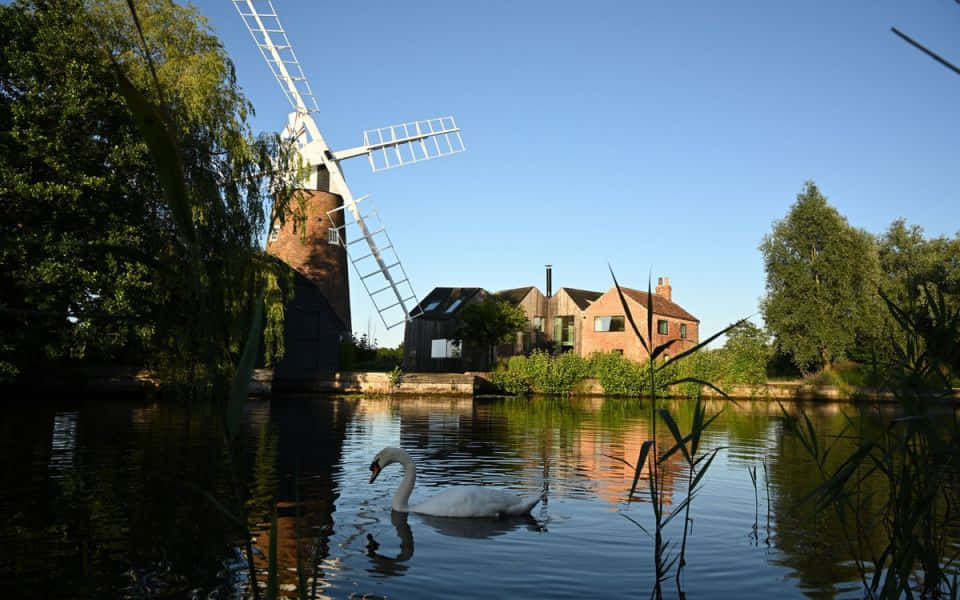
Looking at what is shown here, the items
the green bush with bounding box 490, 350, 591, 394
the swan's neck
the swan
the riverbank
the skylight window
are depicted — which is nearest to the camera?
the swan

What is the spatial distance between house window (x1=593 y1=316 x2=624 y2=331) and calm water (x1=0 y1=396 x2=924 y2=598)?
3828cm

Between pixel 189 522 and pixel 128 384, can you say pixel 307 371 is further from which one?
pixel 189 522

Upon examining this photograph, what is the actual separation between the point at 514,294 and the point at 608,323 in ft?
31.2

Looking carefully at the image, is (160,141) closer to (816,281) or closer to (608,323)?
(608,323)

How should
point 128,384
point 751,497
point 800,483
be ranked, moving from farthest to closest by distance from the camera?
point 128,384
point 800,483
point 751,497

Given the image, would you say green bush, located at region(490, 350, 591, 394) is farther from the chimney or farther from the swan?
the swan

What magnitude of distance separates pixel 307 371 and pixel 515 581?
34.7 metres

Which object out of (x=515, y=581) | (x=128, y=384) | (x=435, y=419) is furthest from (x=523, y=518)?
(x=128, y=384)

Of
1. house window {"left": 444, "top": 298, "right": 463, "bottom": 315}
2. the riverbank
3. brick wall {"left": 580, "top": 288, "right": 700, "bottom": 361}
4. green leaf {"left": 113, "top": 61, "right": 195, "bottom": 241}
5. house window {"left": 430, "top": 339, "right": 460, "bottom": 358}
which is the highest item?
house window {"left": 444, "top": 298, "right": 463, "bottom": 315}

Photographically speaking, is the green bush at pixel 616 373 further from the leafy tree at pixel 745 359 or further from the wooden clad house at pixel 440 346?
the wooden clad house at pixel 440 346

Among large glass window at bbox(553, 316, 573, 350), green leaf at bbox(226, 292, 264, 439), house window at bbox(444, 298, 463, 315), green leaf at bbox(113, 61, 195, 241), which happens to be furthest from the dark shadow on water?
large glass window at bbox(553, 316, 573, 350)

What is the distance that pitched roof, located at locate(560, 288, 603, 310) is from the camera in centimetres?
5885

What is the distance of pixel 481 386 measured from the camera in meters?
43.4

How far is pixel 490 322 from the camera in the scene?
50688 mm
